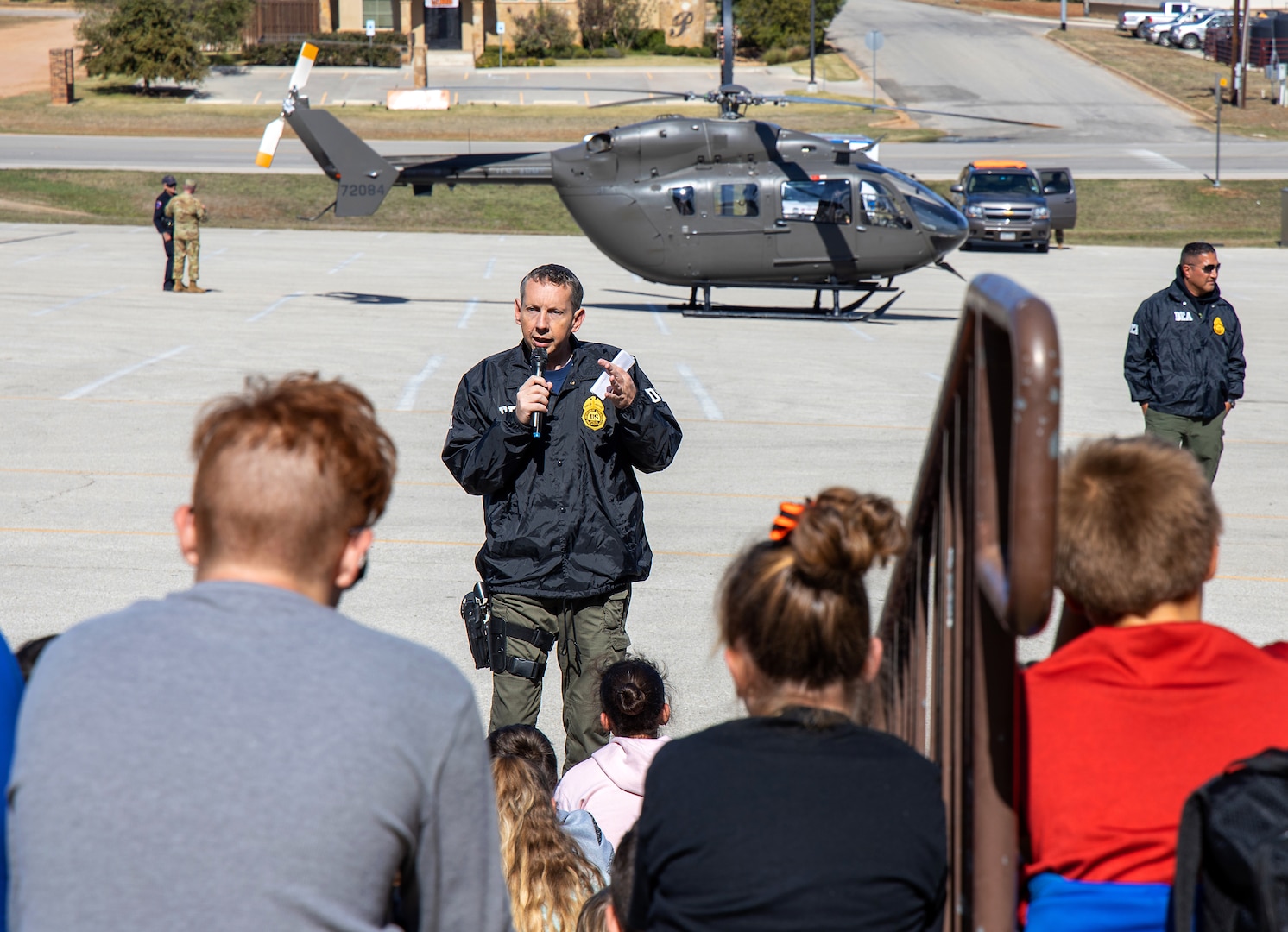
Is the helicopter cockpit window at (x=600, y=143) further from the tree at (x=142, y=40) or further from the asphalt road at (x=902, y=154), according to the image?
the tree at (x=142, y=40)

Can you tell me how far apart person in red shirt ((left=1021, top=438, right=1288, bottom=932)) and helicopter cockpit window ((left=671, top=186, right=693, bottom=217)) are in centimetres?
1739

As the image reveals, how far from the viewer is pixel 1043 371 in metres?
1.56

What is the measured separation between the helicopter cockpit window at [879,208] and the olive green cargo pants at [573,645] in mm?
15233

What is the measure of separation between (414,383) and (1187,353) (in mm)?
8655

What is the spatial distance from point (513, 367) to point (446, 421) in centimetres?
790

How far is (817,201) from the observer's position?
62.5 feet

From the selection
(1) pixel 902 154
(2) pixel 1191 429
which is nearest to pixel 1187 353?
(2) pixel 1191 429

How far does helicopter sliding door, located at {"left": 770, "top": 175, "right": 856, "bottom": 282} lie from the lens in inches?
748

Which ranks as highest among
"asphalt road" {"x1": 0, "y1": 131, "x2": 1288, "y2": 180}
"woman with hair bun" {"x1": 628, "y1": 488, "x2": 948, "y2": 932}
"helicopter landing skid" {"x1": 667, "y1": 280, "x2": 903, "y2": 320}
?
"asphalt road" {"x1": 0, "y1": 131, "x2": 1288, "y2": 180}

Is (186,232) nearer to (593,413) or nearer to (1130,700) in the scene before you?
(593,413)

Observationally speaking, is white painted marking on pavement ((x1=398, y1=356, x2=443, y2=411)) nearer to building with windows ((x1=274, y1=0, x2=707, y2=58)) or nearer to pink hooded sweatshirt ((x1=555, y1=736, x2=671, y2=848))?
pink hooded sweatshirt ((x1=555, y1=736, x2=671, y2=848))

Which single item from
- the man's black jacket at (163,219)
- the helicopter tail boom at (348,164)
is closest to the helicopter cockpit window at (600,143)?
the helicopter tail boom at (348,164)

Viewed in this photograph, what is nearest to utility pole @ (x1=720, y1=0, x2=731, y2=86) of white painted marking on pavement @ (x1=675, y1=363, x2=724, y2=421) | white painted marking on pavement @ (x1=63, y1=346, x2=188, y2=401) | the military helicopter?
the military helicopter

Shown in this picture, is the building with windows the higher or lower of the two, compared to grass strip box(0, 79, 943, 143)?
higher
